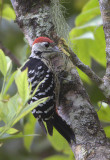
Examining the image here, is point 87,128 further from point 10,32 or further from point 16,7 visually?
point 10,32

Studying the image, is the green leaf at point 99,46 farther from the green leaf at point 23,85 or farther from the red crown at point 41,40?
the green leaf at point 23,85

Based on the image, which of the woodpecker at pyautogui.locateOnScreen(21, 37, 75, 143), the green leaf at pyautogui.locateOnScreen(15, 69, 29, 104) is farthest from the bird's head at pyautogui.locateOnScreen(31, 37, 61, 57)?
the green leaf at pyautogui.locateOnScreen(15, 69, 29, 104)

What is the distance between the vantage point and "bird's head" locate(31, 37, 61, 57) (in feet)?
5.80

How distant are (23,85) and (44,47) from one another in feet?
4.28

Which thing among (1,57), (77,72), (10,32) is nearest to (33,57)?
(77,72)

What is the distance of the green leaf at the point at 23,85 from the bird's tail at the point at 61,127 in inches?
31.5

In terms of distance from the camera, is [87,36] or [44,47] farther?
[44,47]

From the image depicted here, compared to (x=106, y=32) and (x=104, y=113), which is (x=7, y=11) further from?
(x=104, y=113)

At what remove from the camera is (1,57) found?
841 mm

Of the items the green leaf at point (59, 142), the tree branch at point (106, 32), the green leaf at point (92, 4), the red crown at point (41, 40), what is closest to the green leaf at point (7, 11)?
the red crown at point (41, 40)

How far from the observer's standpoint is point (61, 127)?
1698 mm

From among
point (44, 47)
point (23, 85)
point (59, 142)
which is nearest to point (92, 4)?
point (44, 47)

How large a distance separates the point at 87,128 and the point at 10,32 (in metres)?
2.51

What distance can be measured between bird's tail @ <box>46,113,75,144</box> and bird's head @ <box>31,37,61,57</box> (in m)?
0.45
